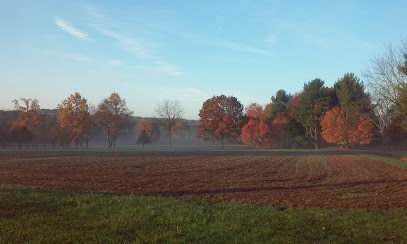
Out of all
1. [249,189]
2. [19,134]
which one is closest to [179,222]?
[249,189]

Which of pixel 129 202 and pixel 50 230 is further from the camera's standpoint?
pixel 129 202

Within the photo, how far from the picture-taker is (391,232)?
7.27 m

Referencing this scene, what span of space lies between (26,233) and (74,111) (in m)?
67.1

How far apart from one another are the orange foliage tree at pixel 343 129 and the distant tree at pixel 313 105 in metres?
4.13


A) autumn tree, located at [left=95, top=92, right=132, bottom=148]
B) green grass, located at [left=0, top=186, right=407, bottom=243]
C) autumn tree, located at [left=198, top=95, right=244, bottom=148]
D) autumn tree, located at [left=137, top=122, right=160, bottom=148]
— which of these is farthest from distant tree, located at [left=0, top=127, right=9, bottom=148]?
green grass, located at [left=0, top=186, right=407, bottom=243]

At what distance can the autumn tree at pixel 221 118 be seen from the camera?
7631 centimetres

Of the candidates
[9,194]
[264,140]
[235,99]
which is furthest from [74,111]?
[9,194]

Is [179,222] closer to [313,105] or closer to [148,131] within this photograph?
[313,105]

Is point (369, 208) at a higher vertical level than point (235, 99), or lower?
lower

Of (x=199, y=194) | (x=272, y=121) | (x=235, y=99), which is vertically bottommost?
(x=199, y=194)

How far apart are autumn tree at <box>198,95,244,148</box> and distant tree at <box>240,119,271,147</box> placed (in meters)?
2.02

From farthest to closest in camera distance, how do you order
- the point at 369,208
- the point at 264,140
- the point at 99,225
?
the point at 264,140, the point at 369,208, the point at 99,225

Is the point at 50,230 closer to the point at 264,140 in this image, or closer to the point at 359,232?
the point at 359,232

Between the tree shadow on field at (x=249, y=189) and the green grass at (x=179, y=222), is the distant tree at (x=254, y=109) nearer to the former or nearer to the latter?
the tree shadow on field at (x=249, y=189)
